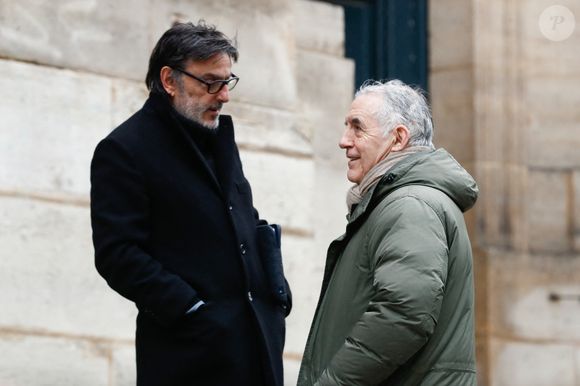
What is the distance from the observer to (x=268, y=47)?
25.3 ft

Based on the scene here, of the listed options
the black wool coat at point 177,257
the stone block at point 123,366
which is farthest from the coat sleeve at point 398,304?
the stone block at point 123,366

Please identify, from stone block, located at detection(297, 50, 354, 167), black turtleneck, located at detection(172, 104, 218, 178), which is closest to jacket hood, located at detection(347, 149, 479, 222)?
black turtleneck, located at detection(172, 104, 218, 178)

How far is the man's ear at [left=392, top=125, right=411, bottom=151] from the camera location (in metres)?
5.22

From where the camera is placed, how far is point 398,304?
4.86 m

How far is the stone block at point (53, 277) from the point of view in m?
6.71

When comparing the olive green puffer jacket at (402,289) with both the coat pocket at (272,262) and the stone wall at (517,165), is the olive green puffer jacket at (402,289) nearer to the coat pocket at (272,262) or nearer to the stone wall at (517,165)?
the coat pocket at (272,262)

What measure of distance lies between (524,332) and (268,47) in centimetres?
236

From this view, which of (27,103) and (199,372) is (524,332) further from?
(199,372)

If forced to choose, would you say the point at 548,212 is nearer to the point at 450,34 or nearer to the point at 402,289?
the point at 450,34

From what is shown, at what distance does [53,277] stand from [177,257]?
4.61ft

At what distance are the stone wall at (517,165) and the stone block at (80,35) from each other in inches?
103

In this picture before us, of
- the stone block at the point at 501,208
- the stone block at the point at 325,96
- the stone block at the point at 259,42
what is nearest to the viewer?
the stone block at the point at 259,42

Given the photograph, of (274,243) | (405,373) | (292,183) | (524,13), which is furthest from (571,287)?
(405,373)

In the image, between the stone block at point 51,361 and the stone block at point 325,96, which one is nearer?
the stone block at point 51,361
